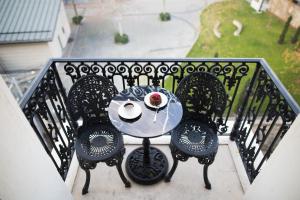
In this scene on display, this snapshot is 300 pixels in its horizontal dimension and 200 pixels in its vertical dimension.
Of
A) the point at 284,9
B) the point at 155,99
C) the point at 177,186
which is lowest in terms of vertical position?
the point at 284,9

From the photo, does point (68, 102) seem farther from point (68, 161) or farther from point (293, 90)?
point (293, 90)

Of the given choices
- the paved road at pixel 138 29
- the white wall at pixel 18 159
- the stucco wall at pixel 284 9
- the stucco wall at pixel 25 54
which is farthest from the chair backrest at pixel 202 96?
the stucco wall at pixel 284 9

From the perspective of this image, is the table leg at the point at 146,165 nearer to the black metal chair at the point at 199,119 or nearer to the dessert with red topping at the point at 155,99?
the black metal chair at the point at 199,119

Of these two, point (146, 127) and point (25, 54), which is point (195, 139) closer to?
point (146, 127)

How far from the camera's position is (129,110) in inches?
89.3

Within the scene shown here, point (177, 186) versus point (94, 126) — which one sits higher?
point (94, 126)

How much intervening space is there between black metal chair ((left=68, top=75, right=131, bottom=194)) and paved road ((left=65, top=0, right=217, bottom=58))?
28.1 ft

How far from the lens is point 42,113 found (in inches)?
86.7

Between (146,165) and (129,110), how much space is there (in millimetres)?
Answer: 864

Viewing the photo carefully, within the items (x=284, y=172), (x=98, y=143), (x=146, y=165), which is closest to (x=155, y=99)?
(x=98, y=143)

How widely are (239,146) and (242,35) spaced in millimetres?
11124

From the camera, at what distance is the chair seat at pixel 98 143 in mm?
2255

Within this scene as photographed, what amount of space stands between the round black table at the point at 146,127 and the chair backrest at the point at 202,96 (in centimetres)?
18

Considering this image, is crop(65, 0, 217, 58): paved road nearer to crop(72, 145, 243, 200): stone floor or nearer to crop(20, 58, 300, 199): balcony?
crop(20, 58, 300, 199): balcony
